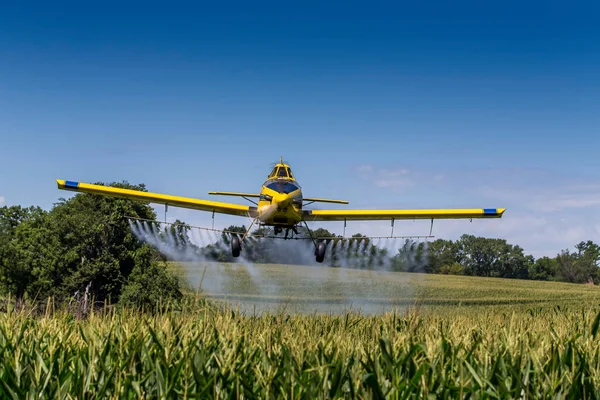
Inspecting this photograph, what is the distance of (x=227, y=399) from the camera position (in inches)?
303

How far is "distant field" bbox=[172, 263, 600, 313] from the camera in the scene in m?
74.8

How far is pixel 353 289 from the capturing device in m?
84.8

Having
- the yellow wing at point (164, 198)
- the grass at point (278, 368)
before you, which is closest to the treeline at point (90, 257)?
the yellow wing at point (164, 198)

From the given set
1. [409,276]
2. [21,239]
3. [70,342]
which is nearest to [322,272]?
[409,276]

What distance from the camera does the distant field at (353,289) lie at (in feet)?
245

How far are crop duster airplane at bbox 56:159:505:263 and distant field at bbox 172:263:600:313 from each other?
118 ft

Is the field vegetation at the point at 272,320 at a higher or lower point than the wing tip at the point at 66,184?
Result: lower

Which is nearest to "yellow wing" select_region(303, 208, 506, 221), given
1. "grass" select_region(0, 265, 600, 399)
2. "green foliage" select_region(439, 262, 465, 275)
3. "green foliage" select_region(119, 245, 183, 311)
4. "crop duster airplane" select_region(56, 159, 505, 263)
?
"crop duster airplane" select_region(56, 159, 505, 263)

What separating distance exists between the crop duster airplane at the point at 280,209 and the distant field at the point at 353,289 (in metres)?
36.1

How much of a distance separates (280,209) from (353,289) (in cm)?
5955

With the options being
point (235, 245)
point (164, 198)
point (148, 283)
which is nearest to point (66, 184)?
point (164, 198)

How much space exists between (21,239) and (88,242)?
17000mm

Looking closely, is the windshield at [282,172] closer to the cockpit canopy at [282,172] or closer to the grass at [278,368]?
the cockpit canopy at [282,172]

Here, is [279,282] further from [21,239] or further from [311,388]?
[311,388]
